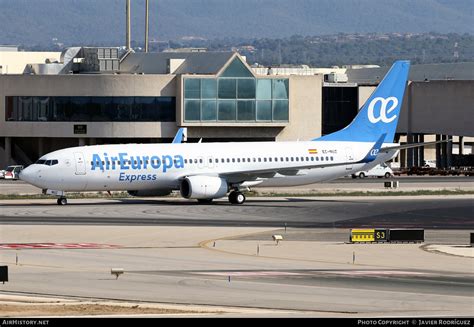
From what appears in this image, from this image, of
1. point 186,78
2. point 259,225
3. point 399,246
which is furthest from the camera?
point 186,78

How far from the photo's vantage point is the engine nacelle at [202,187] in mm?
81312

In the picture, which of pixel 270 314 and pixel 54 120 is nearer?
pixel 270 314

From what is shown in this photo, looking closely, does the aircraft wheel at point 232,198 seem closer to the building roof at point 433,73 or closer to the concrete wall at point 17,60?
the building roof at point 433,73

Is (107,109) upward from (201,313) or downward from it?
upward

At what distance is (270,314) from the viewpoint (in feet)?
124

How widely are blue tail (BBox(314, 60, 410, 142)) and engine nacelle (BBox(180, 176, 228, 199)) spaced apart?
404 inches

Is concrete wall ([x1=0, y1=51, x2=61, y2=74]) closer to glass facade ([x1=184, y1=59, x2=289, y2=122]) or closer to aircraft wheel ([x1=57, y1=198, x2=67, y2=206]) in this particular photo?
glass facade ([x1=184, y1=59, x2=289, y2=122])

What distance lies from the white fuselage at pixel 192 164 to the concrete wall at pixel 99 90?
134 ft

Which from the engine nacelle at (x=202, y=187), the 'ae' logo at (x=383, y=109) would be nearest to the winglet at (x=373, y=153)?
the 'ae' logo at (x=383, y=109)

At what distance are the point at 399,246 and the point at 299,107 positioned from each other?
2829 inches

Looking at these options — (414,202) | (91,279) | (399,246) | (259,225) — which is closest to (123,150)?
(259,225)

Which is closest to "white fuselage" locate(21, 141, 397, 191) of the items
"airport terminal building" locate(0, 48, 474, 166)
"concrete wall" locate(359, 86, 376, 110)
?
"airport terminal building" locate(0, 48, 474, 166)
